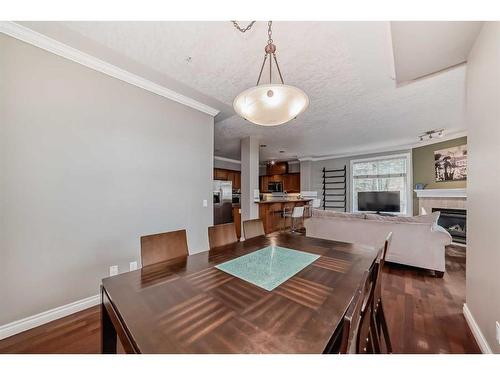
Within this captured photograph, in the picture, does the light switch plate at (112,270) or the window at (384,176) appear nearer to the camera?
the light switch plate at (112,270)

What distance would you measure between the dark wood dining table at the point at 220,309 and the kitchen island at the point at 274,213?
3.46 m

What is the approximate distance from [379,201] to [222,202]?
4744mm

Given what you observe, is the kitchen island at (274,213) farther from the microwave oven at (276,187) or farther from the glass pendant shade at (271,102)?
the glass pendant shade at (271,102)

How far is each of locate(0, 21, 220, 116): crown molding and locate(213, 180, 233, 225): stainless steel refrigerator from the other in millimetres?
2894

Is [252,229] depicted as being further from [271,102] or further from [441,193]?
→ [441,193]

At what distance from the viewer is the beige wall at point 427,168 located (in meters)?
4.60

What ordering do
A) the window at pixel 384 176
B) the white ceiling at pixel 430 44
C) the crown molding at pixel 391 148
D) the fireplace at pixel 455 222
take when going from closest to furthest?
the white ceiling at pixel 430 44
the fireplace at pixel 455 222
the crown molding at pixel 391 148
the window at pixel 384 176

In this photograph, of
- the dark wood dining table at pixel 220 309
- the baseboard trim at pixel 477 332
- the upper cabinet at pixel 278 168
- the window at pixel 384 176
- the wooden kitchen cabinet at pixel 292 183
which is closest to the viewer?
the dark wood dining table at pixel 220 309

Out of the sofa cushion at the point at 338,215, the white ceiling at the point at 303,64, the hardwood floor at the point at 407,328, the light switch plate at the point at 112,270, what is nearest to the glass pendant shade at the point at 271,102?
the white ceiling at the point at 303,64

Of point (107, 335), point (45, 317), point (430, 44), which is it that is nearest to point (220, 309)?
point (107, 335)

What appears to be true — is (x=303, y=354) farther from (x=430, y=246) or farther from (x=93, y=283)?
(x=430, y=246)

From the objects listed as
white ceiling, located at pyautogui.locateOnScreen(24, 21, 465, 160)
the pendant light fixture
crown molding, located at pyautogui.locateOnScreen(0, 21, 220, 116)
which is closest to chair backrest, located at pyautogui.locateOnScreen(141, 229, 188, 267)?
the pendant light fixture

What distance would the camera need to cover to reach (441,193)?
4570mm
